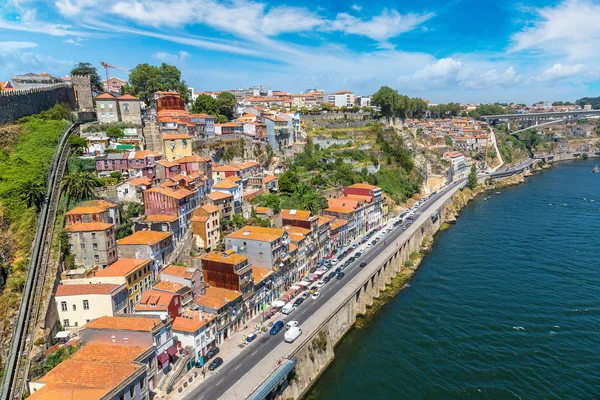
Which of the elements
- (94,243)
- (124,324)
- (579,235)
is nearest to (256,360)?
(124,324)

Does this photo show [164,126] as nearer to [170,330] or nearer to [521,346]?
[170,330]

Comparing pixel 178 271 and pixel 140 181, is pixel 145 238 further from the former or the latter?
pixel 140 181

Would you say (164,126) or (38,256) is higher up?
(164,126)

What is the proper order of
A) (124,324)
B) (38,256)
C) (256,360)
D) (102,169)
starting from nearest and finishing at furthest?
(124,324) → (256,360) → (38,256) → (102,169)

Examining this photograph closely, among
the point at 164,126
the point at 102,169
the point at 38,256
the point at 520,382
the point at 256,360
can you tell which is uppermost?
the point at 164,126

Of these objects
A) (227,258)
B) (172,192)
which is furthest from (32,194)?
(227,258)

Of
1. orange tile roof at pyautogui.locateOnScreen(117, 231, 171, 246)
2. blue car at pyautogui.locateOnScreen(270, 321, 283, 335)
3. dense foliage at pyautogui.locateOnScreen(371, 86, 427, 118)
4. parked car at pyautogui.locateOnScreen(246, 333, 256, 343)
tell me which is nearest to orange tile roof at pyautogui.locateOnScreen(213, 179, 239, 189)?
orange tile roof at pyautogui.locateOnScreen(117, 231, 171, 246)

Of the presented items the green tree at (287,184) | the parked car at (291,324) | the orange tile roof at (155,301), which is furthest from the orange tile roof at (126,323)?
the green tree at (287,184)
